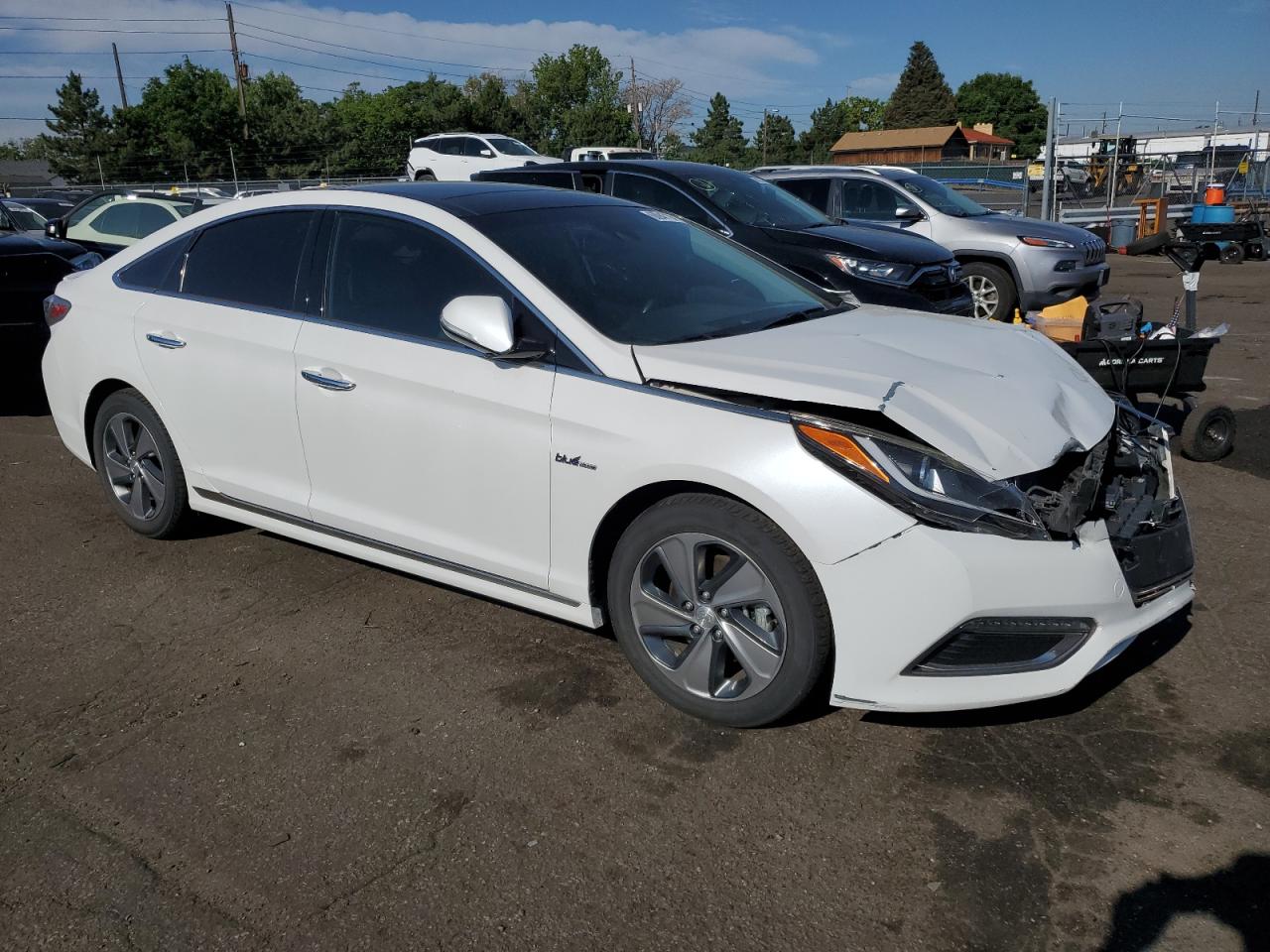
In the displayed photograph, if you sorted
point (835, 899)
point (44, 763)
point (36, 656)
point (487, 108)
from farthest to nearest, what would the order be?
point (487, 108), point (36, 656), point (44, 763), point (835, 899)

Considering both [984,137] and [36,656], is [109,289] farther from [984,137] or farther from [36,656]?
[984,137]

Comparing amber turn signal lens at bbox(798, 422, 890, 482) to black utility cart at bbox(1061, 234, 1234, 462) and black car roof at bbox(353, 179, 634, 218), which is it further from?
black utility cart at bbox(1061, 234, 1234, 462)

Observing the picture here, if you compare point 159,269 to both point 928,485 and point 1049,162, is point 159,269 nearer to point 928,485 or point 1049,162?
point 928,485

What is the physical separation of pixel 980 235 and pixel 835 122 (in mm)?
107711

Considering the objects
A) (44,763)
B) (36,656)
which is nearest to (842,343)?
(44,763)

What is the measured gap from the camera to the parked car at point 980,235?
1095 cm

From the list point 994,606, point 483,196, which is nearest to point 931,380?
point 994,606

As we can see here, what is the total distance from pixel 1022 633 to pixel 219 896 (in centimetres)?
220

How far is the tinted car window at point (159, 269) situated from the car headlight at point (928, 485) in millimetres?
3215

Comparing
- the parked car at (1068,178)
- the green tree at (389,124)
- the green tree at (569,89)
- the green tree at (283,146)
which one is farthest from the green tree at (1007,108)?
the parked car at (1068,178)

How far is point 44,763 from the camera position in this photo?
3.23m

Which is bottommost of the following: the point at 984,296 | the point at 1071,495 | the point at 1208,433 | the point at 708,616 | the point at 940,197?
the point at 1208,433

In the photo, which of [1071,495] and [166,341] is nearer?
[1071,495]

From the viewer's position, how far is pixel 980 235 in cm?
1110
